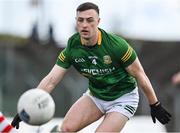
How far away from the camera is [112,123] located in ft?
36.8

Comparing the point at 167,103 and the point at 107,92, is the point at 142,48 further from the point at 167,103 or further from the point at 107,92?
the point at 107,92

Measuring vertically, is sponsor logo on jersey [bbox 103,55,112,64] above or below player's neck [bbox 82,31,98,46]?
below

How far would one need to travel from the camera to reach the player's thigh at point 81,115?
37.3 ft

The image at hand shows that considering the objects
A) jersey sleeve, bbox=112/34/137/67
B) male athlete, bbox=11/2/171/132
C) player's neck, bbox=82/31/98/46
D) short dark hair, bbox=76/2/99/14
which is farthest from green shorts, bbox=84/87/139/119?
short dark hair, bbox=76/2/99/14

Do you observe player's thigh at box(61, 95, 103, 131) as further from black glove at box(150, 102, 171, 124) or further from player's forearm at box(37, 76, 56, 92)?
black glove at box(150, 102, 171, 124)

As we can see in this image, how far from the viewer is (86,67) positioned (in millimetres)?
11273

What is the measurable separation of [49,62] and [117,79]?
11753mm

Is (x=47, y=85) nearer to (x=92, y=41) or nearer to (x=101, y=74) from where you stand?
(x=101, y=74)

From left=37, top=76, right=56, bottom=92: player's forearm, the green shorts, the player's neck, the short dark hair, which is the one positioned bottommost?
the green shorts

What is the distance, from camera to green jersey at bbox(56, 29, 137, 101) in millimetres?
11102

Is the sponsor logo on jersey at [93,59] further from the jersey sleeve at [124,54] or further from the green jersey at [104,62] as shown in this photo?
the jersey sleeve at [124,54]

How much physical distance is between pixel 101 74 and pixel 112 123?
2.20 feet

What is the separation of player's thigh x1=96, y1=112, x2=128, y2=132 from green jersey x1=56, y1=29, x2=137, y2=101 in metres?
0.29

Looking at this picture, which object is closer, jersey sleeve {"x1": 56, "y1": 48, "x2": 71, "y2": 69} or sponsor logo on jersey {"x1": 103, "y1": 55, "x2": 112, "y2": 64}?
sponsor logo on jersey {"x1": 103, "y1": 55, "x2": 112, "y2": 64}
